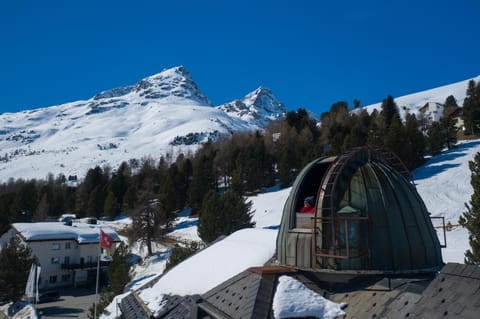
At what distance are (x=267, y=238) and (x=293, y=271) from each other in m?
8.99

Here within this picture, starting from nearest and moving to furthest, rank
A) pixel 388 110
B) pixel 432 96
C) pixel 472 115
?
pixel 472 115 → pixel 388 110 → pixel 432 96

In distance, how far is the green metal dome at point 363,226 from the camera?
12.1m

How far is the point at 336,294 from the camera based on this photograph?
478 inches

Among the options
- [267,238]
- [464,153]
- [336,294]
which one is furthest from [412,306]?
[464,153]

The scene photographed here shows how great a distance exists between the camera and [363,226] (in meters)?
12.2

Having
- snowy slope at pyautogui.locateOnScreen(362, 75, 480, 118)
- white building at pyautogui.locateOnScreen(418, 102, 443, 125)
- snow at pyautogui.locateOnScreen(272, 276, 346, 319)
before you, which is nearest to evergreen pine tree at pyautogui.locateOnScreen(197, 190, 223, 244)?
snow at pyautogui.locateOnScreen(272, 276, 346, 319)

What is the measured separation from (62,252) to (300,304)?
4877cm

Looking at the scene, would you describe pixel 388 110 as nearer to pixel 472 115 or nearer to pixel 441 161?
pixel 472 115

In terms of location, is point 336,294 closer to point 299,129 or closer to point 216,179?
point 216,179

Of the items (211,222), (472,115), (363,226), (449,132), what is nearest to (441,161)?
(449,132)

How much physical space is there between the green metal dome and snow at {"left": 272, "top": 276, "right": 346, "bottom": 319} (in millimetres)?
1068

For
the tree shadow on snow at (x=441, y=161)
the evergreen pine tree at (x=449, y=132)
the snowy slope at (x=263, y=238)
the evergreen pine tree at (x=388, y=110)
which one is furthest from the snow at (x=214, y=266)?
the evergreen pine tree at (x=388, y=110)

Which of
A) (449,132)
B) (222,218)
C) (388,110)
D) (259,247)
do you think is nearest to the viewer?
(259,247)

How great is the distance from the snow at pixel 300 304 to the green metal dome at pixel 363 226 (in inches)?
42.1
